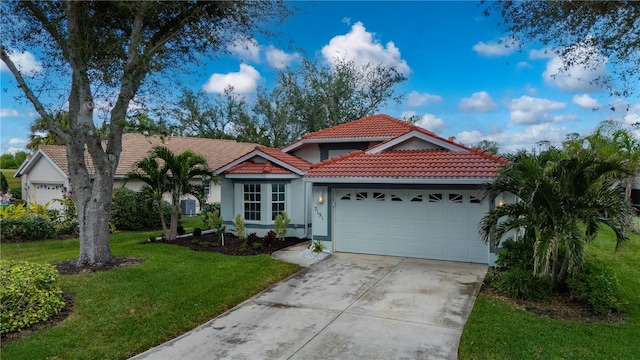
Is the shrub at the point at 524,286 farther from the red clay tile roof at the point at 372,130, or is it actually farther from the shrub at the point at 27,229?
the shrub at the point at 27,229

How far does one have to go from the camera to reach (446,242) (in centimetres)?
1172

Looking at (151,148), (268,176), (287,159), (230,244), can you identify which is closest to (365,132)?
(287,159)

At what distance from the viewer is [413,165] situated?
12.1 m

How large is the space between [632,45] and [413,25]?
329 inches

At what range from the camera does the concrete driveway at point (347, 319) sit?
6.03 metres

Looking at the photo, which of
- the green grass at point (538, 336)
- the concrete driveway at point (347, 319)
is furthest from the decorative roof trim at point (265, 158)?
the green grass at point (538, 336)

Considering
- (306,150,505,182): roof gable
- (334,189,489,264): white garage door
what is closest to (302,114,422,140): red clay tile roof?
(306,150,505,182): roof gable

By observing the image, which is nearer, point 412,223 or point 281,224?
point 412,223

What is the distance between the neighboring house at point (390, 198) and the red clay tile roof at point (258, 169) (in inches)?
1.6

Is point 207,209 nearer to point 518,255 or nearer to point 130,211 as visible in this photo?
point 130,211

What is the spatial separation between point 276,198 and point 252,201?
1.03m

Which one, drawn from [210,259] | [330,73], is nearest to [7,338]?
[210,259]

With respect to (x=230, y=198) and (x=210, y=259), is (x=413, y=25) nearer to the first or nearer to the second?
(x=230, y=198)

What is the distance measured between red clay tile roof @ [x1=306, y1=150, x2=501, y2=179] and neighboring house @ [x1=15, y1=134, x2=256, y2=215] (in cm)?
944
